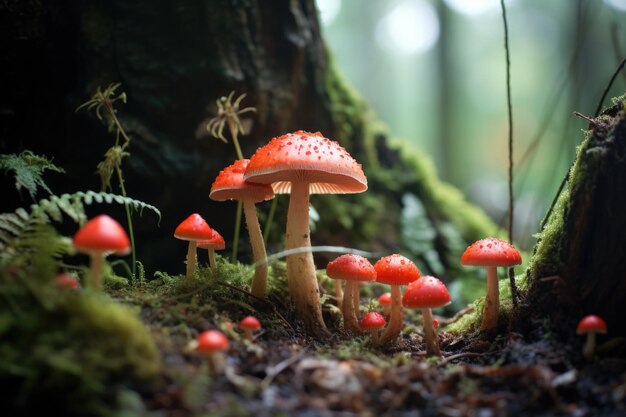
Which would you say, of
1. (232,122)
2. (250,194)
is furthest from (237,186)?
(232,122)

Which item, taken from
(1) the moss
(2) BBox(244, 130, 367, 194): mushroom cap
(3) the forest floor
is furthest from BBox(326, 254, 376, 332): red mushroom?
(1) the moss

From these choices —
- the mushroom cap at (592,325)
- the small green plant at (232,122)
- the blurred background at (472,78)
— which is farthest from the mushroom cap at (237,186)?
the blurred background at (472,78)

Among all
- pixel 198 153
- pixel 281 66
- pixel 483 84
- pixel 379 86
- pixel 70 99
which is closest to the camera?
pixel 70 99

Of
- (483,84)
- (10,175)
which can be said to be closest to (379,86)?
(483,84)

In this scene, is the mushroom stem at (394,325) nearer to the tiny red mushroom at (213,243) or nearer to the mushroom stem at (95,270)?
the tiny red mushroom at (213,243)

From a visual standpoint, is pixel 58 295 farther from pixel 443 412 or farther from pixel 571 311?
pixel 571 311

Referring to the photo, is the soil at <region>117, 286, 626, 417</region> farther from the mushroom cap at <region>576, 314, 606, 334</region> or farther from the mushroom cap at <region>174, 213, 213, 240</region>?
the mushroom cap at <region>174, 213, 213, 240</region>

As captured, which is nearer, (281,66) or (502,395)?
(502,395)
